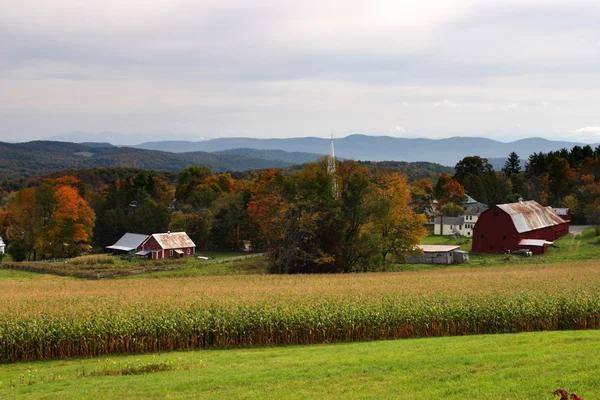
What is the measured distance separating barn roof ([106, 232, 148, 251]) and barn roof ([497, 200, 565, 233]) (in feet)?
156

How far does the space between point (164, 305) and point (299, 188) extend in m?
28.0

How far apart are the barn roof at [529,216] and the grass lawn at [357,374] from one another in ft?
164

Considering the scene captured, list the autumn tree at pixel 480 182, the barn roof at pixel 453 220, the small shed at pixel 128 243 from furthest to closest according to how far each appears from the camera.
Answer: the autumn tree at pixel 480 182, the barn roof at pixel 453 220, the small shed at pixel 128 243

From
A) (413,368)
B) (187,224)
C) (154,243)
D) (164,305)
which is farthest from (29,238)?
(413,368)

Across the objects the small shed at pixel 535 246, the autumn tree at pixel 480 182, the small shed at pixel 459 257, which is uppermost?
the autumn tree at pixel 480 182

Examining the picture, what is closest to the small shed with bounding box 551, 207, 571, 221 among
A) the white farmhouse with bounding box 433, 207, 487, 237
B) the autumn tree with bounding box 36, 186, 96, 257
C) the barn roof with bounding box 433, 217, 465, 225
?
the white farmhouse with bounding box 433, 207, 487, 237

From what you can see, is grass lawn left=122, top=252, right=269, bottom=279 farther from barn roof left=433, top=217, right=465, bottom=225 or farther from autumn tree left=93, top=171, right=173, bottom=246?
barn roof left=433, top=217, right=465, bottom=225

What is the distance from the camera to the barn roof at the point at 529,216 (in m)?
67.7

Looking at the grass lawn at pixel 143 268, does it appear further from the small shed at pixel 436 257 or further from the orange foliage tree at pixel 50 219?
the small shed at pixel 436 257

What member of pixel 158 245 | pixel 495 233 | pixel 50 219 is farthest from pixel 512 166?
pixel 50 219

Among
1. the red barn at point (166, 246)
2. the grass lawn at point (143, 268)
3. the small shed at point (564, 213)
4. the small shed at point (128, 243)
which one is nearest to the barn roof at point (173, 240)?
the red barn at point (166, 246)

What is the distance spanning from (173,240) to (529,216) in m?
46.0

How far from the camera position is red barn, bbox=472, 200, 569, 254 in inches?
2625

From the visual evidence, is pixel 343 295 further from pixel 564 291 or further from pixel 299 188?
pixel 299 188
